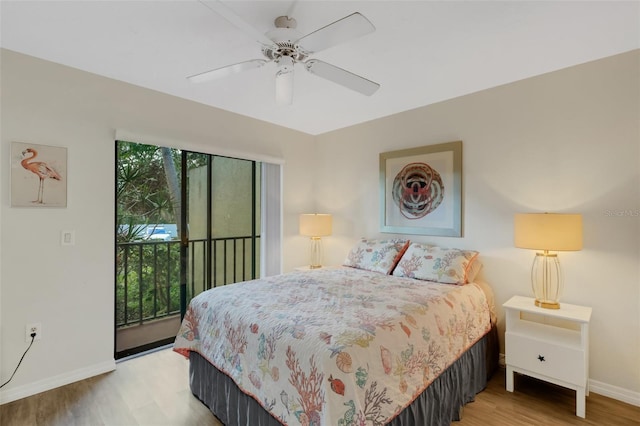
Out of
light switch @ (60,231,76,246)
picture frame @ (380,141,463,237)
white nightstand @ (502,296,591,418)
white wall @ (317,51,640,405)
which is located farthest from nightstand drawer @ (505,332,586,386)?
light switch @ (60,231,76,246)

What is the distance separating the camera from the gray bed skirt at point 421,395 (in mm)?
1633

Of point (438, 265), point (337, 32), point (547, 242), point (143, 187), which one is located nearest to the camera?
point (337, 32)

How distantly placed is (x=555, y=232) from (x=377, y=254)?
1456 mm

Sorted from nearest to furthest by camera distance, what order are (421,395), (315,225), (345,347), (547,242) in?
(345,347)
(421,395)
(547,242)
(315,225)

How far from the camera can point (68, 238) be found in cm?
240

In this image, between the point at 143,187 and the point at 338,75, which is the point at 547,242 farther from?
the point at 143,187

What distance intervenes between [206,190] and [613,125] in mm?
3528

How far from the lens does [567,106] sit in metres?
2.38

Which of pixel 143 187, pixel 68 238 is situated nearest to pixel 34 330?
pixel 68 238

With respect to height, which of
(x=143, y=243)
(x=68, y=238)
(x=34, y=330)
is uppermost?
(x=68, y=238)

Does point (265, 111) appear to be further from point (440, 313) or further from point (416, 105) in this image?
point (440, 313)

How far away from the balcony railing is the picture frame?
6.41ft

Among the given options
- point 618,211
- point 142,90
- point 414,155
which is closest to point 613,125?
point 618,211

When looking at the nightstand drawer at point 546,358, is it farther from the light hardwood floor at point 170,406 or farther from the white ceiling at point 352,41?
the white ceiling at point 352,41
